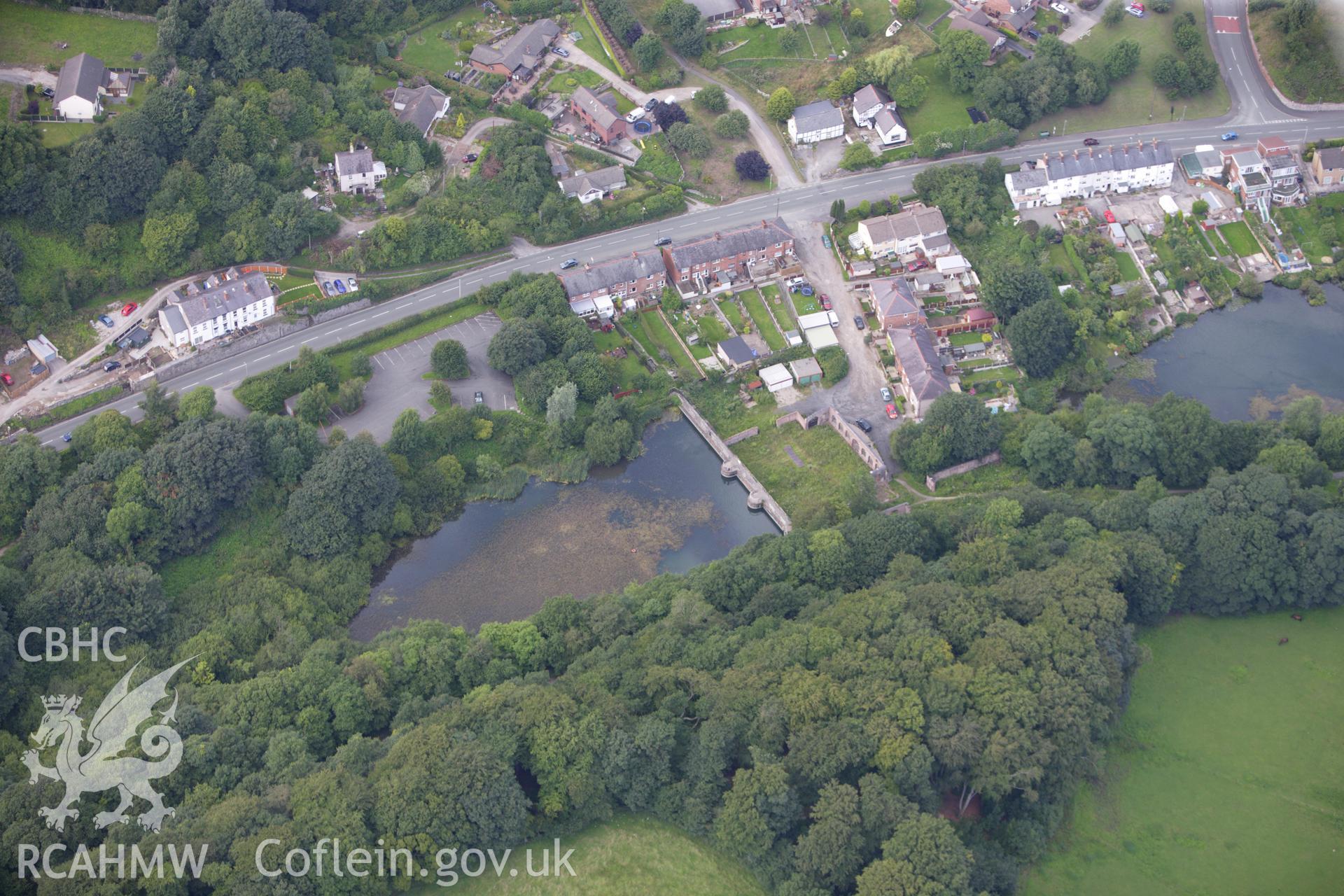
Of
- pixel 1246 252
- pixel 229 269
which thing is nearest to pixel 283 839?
pixel 229 269

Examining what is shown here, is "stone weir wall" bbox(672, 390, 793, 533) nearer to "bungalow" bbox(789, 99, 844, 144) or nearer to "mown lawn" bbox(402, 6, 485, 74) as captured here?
"bungalow" bbox(789, 99, 844, 144)

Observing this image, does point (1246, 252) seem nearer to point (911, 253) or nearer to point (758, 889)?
point (911, 253)

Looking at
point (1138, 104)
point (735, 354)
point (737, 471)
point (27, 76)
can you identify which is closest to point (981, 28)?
point (1138, 104)

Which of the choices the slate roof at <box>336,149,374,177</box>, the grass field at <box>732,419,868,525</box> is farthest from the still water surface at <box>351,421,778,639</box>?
the slate roof at <box>336,149,374,177</box>

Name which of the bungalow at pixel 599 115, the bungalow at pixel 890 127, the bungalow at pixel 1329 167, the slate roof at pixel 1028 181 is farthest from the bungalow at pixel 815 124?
the bungalow at pixel 1329 167

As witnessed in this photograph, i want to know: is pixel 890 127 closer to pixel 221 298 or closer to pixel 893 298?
pixel 893 298
